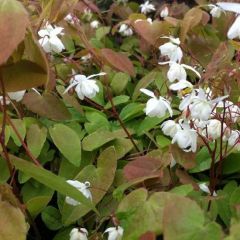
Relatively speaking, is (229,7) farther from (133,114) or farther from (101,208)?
(133,114)

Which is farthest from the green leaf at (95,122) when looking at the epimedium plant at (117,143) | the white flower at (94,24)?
the white flower at (94,24)

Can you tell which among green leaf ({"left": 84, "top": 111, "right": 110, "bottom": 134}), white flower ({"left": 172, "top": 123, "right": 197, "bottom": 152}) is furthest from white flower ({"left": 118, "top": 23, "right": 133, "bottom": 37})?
white flower ({"left": 172, "top": 123, "right": 197, "bottom": 152})

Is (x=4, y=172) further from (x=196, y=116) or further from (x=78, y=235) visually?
(x=196, y=116)

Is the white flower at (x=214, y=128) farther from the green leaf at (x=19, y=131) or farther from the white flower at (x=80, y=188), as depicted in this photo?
the green leaf at (x=19, y=131)

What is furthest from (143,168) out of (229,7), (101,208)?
(229,7)

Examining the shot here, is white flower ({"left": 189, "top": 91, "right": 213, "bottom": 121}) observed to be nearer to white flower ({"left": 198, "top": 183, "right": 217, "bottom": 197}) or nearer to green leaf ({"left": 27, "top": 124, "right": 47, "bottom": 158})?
white flower ({"left": 198, "top": 183, "right": 217, "bottom": 197})

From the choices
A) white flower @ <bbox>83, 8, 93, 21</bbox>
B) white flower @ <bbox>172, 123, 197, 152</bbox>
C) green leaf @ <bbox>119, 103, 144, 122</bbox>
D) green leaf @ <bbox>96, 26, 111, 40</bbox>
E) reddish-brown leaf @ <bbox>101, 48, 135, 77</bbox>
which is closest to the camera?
white flower @ <bbox>172, 123, 197, 152</bbox>

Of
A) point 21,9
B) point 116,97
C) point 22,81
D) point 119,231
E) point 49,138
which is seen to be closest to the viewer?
point 21,9

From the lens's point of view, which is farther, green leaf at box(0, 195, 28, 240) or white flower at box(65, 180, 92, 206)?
white flower at box(65, 180, 92, 206)
